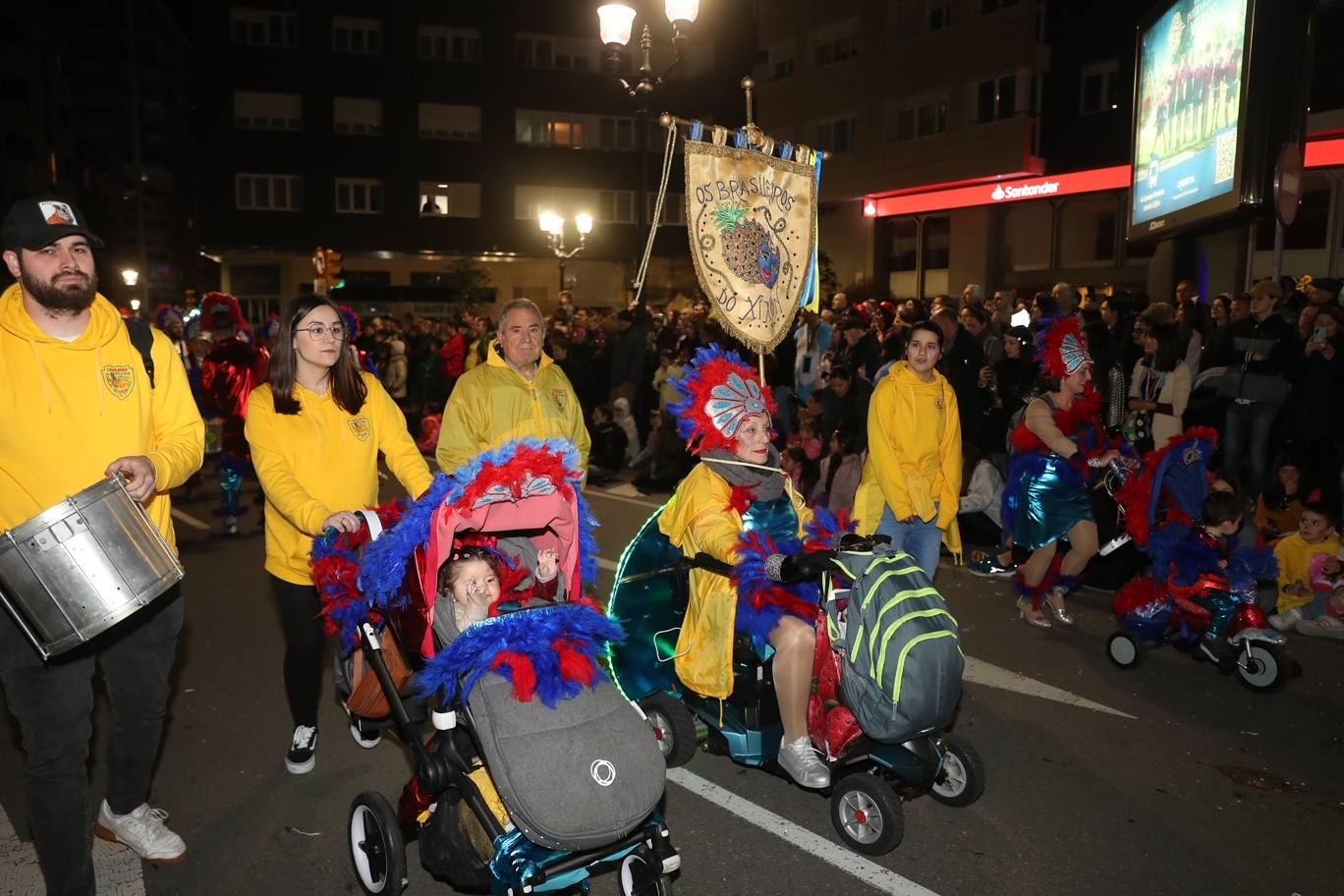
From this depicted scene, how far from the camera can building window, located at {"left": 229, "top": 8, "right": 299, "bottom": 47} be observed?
130 feet

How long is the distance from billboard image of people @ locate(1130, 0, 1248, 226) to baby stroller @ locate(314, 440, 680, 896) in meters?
8.55

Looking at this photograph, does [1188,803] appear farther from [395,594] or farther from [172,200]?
[172,200]

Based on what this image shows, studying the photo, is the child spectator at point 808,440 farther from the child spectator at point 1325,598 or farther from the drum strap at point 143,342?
the drum strap at point 143,342

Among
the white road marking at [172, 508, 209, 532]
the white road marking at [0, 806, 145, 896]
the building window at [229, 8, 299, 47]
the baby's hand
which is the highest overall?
the building window at [229, 8, 299, 47]

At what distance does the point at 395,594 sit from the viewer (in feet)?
12.2

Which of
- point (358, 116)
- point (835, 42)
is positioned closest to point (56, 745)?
point (835, 42)

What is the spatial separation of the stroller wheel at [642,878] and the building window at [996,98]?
25.2 meters

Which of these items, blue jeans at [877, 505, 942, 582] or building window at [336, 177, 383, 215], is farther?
building window at [336, 177, 383, 215]

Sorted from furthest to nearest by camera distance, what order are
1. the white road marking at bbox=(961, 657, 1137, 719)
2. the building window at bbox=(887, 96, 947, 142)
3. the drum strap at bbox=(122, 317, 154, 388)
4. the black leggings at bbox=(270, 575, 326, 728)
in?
the building window at bbox=(887, 96, 947, 142)
the white road marking at bbox=(961, 657, 1137, 719)
the black leggings at bbox=(270, 575, 326, 728)
the drum strap at bbox=(122, 317, 154, 388)

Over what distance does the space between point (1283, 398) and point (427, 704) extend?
326 inches

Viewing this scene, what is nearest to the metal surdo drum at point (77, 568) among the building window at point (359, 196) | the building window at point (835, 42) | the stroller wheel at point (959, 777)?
the stroller wheel at point (959, 777)

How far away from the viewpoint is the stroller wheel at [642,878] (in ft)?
10.5

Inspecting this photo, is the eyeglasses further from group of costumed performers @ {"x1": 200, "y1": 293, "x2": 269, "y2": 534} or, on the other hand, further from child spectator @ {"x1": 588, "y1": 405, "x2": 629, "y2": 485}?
child spectator @ {"x1": 588, "y1": 405, "x2": 629, "y2": 485}

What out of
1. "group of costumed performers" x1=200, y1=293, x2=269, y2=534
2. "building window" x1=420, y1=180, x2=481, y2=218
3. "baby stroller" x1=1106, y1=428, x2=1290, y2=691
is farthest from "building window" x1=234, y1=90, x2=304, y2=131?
"baby stroller" x1=1106, y1=428, x2=1290, y2=691
